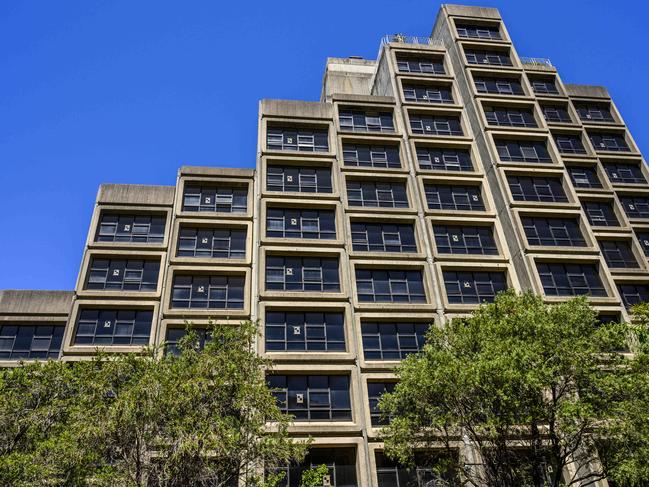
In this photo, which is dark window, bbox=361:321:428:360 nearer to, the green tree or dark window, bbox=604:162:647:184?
the green tree

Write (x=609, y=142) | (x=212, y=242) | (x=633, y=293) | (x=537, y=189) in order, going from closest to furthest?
(x=212, y=242) → (x=633, y=293) → (x=537, y=189) → (x=609, y=142)

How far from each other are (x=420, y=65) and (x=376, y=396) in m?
29.3

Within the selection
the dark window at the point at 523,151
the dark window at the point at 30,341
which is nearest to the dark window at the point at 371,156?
the dark window at the point at 523,151

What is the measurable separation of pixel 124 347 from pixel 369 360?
1416 centimetres

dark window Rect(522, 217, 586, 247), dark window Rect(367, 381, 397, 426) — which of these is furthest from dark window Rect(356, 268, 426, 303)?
dark window Rect(522, 217, 586, 247)

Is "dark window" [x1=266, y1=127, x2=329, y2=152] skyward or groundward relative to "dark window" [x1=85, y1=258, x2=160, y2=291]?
skyward

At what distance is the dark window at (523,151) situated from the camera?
1529 inches

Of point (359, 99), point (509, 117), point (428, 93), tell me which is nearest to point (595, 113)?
point (509, 117)

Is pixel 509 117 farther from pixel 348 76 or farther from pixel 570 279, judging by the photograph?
pixel 348 76

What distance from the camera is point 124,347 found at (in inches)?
1171

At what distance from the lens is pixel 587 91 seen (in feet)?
160

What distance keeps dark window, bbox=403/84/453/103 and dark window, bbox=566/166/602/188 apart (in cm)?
1160

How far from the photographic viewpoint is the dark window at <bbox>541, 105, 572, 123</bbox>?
4494 centimetres

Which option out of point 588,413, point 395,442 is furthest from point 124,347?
point 588,413
